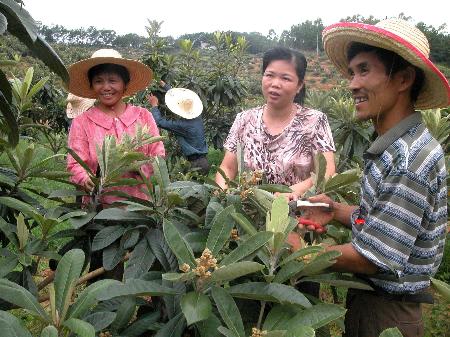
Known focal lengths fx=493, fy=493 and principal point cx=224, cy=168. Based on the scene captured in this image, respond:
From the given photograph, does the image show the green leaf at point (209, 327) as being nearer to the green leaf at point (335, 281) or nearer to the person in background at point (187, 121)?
the green leaf at point (335, 281)

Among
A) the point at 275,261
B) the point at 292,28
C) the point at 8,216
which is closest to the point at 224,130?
the point at 8,216

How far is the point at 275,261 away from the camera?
126 centimetres

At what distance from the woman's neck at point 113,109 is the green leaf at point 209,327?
1745 mm

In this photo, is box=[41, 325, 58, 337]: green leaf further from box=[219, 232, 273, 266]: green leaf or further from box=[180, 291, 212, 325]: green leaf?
box=[219, 232, 273, 266]: green leaf

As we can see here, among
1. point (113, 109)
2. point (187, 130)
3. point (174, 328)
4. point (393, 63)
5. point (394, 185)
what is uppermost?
point (393, 63)

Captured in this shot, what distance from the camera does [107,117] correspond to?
2617 millimetres

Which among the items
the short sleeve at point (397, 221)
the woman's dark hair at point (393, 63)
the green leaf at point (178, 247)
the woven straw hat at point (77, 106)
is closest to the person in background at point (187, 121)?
the woven straw hat at point (77, 106)

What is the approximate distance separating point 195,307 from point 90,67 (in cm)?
197

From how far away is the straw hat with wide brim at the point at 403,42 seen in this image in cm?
147

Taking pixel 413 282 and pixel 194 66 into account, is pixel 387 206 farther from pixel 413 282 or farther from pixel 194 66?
pixel 194 66

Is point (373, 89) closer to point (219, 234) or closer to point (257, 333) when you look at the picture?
point (219, 234)

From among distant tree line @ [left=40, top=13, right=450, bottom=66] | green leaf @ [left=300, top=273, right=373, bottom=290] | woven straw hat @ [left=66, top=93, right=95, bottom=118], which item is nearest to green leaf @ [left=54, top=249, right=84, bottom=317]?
green leaf @ [left=300, top=273, right=373, bottom=290]

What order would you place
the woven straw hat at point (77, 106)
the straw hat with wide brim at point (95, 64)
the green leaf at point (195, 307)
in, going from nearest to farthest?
the green leaf at point (195, 307) < the straw hat with wide brim at point (95, 64) < the woven straw hat at point (77, 106)

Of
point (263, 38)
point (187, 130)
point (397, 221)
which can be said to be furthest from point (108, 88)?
point (263, 38)
